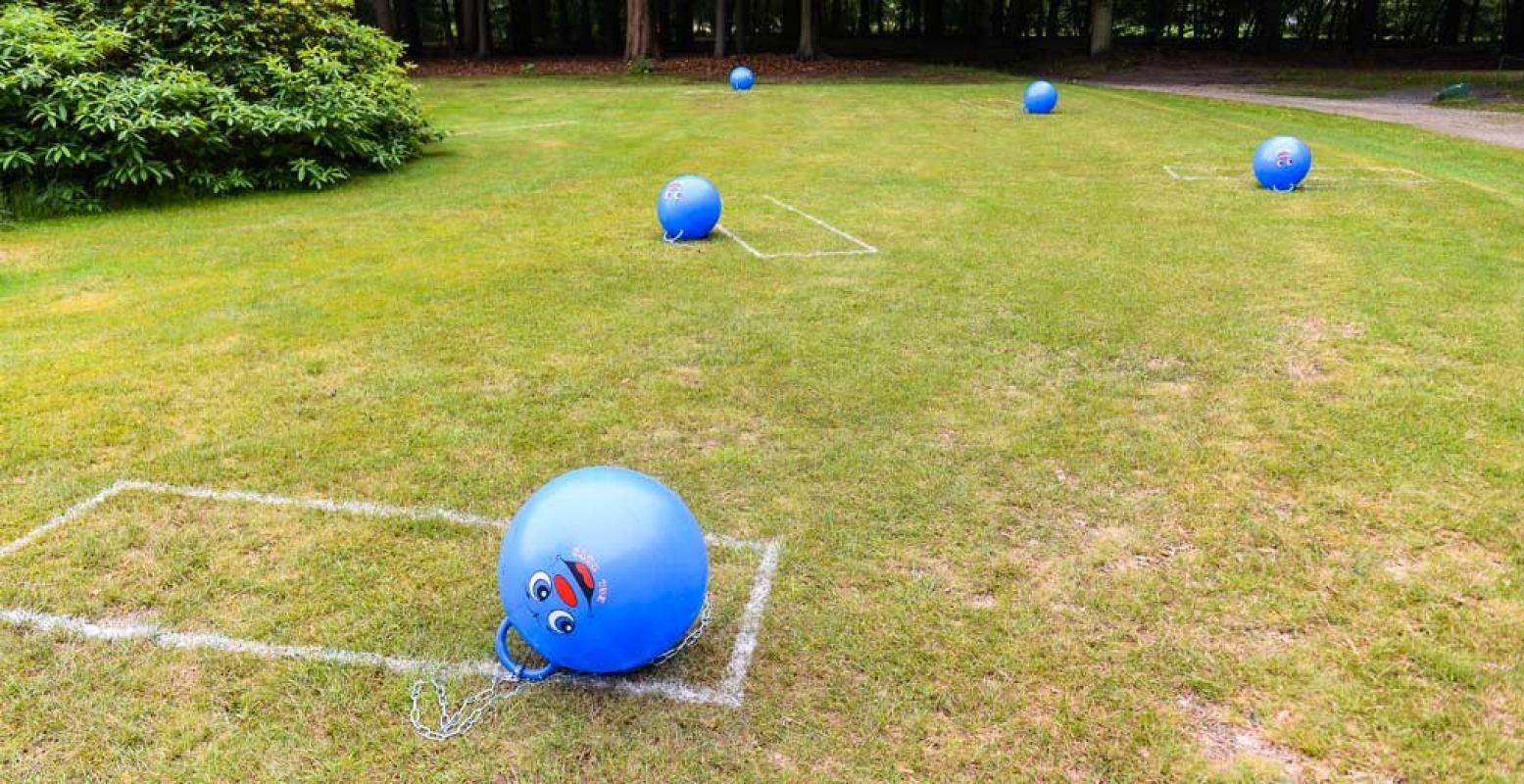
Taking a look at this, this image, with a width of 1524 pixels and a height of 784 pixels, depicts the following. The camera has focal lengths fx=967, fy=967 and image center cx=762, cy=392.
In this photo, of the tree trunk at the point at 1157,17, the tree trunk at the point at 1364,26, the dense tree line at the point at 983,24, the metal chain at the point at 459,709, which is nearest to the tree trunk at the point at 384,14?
the dense tree line at the point at 983,24

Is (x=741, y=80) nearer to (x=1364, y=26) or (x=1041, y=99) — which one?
(x=1041, y=99)

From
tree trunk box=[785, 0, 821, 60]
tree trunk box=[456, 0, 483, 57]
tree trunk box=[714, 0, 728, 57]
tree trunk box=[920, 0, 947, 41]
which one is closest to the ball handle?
tree trunk box=[785, 0, 821, 60]

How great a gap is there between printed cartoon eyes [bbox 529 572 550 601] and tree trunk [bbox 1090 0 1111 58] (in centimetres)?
4131

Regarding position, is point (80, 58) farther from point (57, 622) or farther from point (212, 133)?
point (57, 622)

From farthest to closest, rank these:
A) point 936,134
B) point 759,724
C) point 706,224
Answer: point 936,134 → point 706,224 → point 759,724

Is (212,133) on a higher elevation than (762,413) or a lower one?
higher

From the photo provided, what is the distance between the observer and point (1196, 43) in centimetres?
5016

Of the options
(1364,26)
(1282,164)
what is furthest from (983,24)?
(1282,164)

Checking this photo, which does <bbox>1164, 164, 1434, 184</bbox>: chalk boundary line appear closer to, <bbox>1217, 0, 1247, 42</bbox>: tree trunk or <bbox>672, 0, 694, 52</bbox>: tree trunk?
<bbox>672, 0, 694, 52</bbox>: tree trunk

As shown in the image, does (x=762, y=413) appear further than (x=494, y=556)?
Yes

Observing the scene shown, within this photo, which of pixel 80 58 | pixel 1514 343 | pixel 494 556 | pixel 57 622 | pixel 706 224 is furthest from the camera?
pixel 80 58

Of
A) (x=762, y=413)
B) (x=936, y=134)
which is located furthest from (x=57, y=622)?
(x=936, y=134)

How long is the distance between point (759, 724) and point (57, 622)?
2.90m

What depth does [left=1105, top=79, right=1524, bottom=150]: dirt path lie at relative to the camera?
1867cm
